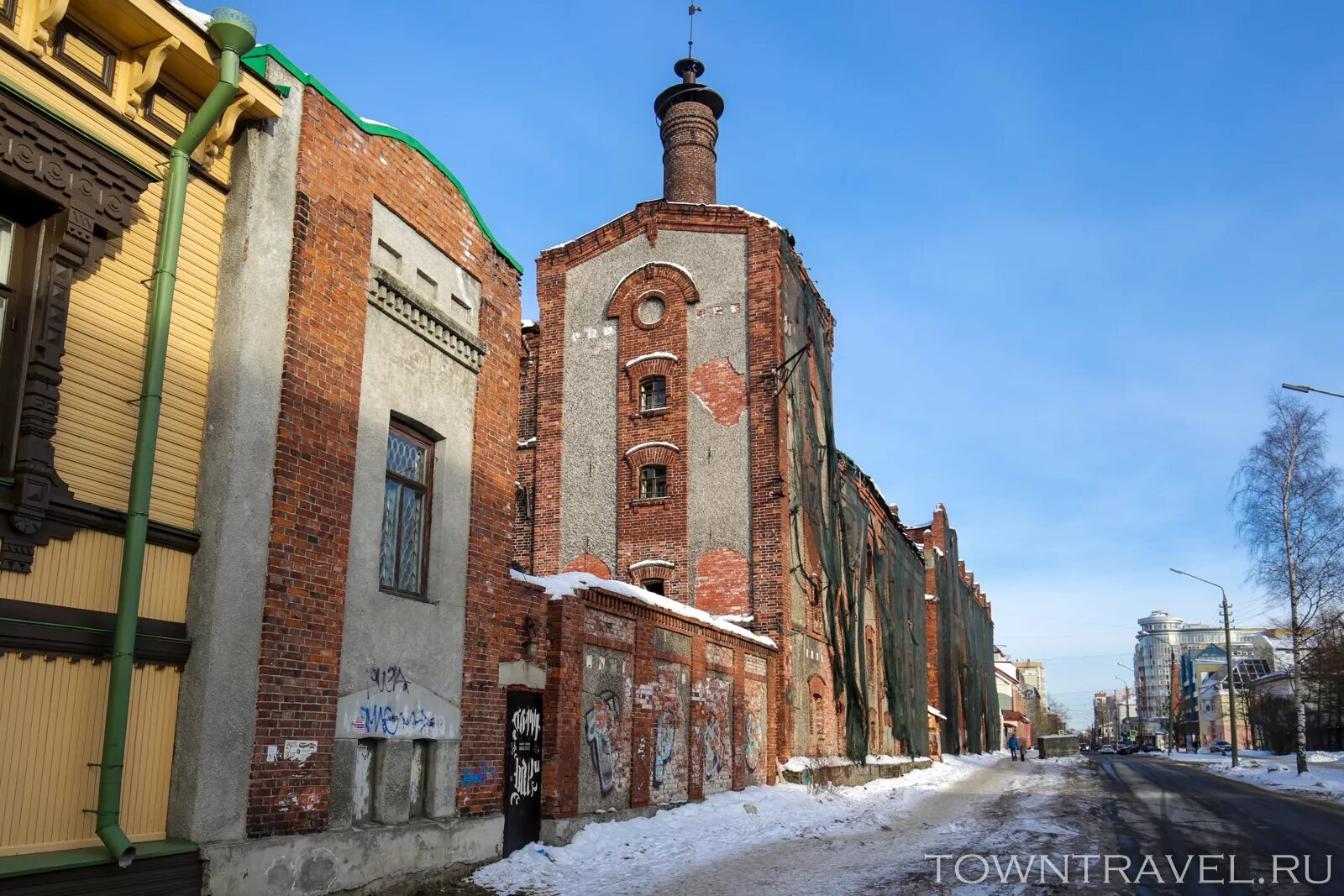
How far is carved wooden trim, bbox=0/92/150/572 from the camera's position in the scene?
6629 millimetres

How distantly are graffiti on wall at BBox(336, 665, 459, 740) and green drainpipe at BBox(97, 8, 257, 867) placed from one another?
2471 mm

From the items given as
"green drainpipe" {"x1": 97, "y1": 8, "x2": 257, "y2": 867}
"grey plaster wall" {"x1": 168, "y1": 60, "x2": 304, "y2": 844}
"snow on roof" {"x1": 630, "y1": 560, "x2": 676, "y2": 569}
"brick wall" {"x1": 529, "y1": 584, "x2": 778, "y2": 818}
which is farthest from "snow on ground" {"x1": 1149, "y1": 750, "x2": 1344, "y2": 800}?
"green drainpipe" {"x1": 97, "y1": 8, "x2": 257, "y2": 867}

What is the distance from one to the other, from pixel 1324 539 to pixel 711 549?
2163cm

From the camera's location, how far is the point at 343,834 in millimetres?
9203

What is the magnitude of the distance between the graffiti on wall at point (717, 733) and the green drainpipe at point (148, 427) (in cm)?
1209

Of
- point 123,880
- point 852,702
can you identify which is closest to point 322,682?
point 123,880

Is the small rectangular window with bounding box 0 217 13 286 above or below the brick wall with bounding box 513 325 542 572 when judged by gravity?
below

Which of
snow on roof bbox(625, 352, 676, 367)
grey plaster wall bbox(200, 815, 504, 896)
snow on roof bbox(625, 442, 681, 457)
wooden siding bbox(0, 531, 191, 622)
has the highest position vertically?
snow on roof bbox(625, 352, 676, 367)

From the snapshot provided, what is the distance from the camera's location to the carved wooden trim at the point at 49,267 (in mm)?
6629

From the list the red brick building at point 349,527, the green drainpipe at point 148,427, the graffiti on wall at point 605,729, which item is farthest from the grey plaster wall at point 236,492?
the graffiti on wall at point 605,729

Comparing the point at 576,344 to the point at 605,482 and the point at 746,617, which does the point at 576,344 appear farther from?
the point at 746,617

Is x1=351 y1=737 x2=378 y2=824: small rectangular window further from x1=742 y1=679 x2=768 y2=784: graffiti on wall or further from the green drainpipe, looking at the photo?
x1=742 y1=679 x2=768 y2=784: graffiti on wall

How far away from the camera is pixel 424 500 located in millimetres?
11195

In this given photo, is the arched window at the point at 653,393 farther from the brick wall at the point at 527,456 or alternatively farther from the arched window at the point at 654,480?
the brick wall at the point at 527,456
